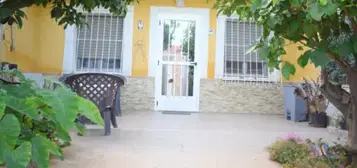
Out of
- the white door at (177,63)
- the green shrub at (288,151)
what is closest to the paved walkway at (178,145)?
the green shrub at (288,151)

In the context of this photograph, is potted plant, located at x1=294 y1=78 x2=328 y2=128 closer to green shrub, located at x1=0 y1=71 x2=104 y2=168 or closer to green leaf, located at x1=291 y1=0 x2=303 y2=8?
green leaf, located at x1=291 y1=0 x2=303 y2=8

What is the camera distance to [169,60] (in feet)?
23.0

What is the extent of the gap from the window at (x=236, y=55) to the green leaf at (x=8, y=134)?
624 centimetres

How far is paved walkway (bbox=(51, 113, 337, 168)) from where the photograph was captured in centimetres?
278

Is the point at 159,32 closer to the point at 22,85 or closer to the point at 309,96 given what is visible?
the point at 309,96

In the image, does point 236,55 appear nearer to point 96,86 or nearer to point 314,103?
point 314,103

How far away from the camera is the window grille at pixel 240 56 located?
23.0 ft

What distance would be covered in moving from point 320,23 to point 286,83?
5.31 m

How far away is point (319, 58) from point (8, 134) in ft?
4.59

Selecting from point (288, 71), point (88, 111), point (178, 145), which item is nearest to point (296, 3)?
point (288, 71)

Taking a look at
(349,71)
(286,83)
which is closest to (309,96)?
(286,83)

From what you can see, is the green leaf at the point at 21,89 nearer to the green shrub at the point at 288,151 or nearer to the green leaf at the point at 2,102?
the green leaf at the point at 2,102

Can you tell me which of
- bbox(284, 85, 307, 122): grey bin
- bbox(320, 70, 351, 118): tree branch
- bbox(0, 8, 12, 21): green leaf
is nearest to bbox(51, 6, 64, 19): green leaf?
bbox(0, 8, 12, 21): green leaf

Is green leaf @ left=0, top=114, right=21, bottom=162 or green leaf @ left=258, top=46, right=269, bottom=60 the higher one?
green leaf @ left=258, top=46, right=269, bottom=60
